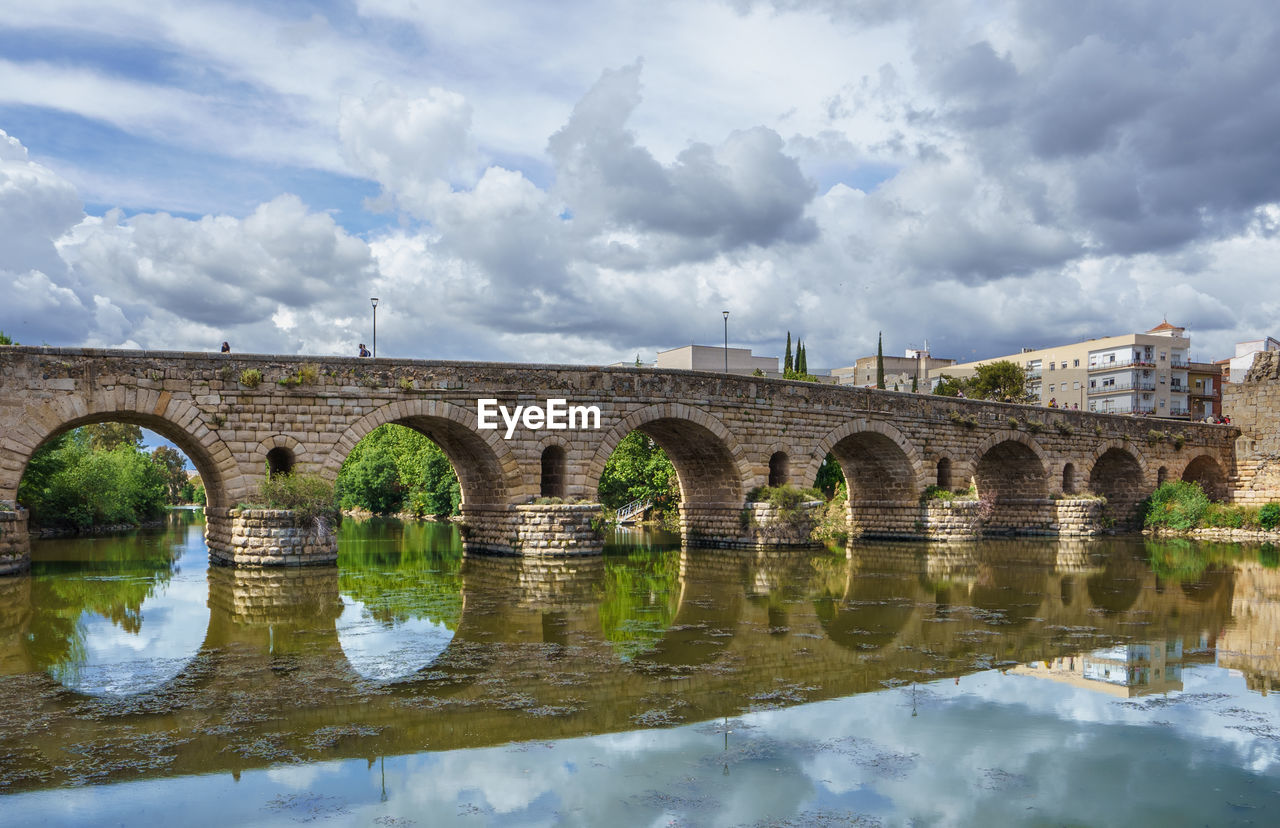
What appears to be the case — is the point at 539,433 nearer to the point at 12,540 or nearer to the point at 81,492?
the point at 12,540

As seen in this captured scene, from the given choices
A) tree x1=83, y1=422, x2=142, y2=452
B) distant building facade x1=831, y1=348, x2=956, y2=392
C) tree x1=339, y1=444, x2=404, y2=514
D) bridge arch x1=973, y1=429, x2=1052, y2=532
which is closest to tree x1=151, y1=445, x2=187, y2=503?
tree x1=83, y1=422, x2=142, y2=452

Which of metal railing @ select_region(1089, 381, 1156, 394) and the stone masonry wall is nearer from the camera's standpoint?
the stone masonry wall

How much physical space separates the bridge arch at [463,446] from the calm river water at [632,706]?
13.4ft

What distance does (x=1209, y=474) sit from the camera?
38.3m

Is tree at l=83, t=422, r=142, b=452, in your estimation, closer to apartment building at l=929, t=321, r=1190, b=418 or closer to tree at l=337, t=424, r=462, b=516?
tree at l=337, t=424, r=462, b=516

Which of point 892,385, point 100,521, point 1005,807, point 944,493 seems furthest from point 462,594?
point 892,385

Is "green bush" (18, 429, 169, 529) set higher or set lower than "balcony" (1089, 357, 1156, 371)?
lower

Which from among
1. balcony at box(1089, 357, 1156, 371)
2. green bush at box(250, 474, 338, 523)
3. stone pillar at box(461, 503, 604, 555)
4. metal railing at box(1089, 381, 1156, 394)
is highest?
balcony at box(1089, 357, 1156, 371)

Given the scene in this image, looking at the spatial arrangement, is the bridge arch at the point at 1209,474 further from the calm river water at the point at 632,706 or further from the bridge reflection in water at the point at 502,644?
the calm river water at the point at 632,706

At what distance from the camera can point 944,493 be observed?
28.3 metres

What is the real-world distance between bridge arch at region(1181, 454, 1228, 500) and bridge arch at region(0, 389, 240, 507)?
35118mm

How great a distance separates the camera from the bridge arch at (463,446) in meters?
19.4

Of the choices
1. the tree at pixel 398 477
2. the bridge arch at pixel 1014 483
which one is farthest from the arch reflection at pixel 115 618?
the bridge arch at pixel 1014 483

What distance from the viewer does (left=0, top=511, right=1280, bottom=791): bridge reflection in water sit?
7363 millimetres
